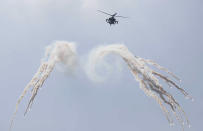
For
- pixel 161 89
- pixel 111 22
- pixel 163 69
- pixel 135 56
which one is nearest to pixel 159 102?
pixel 161 89

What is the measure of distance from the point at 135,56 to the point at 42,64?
21921mm

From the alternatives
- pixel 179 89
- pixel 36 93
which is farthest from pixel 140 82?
pixel 36 93

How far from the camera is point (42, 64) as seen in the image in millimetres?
73250

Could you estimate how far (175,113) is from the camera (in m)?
65.1

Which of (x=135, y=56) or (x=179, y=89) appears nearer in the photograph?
(x=179, y=89)

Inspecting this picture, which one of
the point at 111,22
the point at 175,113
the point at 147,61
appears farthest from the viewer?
the point at 111,22

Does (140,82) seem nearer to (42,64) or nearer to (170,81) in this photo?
(170,81)

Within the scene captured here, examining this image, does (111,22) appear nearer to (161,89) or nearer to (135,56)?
(135,56)

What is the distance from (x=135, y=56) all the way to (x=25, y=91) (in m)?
26.2

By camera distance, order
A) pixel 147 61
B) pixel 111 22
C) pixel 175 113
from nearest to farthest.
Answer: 1. pixel 175 113
2. pixel 147 61
3. pixel 111 22

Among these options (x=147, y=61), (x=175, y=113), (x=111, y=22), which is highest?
(x=111, y=22)

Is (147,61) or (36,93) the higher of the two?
(147,61)

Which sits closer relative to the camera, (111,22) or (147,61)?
(147,61)

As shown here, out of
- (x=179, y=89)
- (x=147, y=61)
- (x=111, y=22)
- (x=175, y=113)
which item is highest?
(x=111, y=22)
